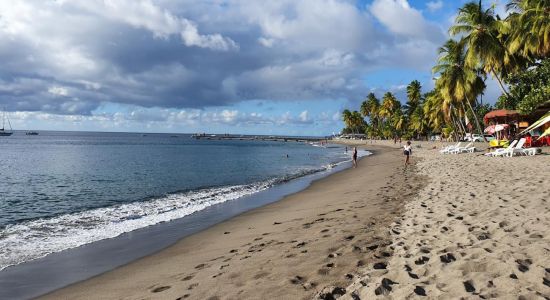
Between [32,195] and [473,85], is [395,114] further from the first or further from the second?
[32,195]

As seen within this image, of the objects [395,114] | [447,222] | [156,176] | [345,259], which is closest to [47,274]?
[345,259]

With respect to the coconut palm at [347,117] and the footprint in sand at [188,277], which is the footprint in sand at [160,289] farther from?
the coconut palm at [347,117]

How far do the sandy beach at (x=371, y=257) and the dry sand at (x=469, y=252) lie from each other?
0.02m

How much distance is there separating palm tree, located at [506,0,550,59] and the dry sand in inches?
839

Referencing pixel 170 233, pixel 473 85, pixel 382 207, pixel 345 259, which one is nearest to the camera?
pixel 345 259

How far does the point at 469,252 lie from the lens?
5.68m

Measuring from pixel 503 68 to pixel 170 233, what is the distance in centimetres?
3751

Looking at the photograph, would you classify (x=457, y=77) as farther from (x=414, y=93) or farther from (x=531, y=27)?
(x=414, y=93)

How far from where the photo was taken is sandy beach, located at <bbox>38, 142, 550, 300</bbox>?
4738mm

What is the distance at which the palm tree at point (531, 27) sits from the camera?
26.2 m

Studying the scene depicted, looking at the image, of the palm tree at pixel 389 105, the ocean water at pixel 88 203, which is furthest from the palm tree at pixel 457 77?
the palm tree at pixel 389 105

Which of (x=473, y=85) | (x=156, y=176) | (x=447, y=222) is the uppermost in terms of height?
(x=473, y=85)

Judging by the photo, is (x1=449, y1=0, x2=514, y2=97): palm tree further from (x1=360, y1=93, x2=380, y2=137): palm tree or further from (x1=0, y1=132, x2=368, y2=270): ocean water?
(x1=360, y1=93, x2=380, y2=137): palm tree

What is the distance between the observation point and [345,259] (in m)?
6.21
